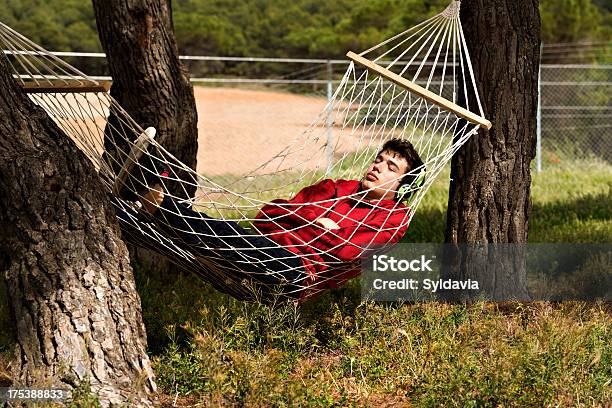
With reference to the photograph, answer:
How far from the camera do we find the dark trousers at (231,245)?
9.63 feet

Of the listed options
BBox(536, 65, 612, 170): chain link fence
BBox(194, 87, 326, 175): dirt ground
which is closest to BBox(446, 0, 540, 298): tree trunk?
BBox(194, 87, 326, 175): dirt ground

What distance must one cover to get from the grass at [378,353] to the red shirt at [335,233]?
179 mm

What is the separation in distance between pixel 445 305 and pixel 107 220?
4.49 ft

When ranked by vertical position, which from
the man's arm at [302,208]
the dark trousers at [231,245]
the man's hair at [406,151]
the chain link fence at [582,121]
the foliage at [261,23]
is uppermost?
the foliage at [261,23]

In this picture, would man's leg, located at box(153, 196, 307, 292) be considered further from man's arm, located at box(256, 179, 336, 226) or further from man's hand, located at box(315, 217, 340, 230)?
man's hand, located at box(315, 217, 340, 230)

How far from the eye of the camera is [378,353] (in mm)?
3189

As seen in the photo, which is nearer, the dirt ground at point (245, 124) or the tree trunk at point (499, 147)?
the tree trunk at point (499, 147)

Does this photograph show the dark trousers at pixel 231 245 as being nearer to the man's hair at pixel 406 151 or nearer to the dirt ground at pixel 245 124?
the man's hair at pixel 406 151

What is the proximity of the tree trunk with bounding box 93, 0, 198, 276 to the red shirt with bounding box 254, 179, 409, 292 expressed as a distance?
2.18ft

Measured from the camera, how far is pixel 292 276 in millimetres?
3070

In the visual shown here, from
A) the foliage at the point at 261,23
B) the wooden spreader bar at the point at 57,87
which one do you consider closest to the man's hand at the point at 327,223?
the wooden spreader bar at the point at 57,87

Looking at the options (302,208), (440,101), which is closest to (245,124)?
(302,208)

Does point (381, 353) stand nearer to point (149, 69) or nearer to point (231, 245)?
point (231, 245)

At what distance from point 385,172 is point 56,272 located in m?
1.38
